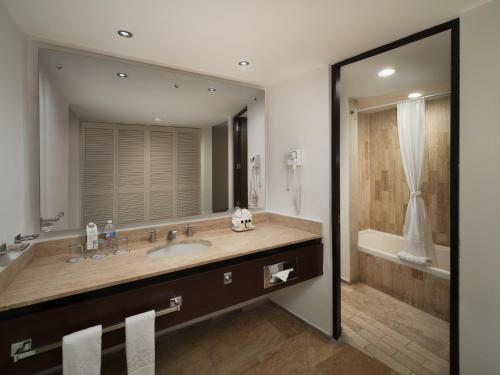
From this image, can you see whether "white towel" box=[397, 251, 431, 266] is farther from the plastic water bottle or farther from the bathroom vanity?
the plastic water bottle

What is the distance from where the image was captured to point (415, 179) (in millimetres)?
2588

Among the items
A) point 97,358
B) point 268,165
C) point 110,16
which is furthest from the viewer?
point 268,165

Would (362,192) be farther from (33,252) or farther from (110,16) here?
(33,252)

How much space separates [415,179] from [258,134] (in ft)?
5.75

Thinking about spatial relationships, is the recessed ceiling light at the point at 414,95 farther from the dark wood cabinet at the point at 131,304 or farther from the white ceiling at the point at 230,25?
the dark wood cabinet at the point at 131,304

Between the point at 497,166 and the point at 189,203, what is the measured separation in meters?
1.97

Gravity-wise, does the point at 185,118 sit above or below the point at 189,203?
above

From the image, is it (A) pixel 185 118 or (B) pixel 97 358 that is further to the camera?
(A) pixel 185 118

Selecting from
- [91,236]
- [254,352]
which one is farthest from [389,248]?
[91,236]

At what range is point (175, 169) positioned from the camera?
79.0 inches

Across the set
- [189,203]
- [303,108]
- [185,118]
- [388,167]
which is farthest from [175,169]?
[388,167]

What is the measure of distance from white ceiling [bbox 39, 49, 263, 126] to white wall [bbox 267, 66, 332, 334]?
0.47 metres

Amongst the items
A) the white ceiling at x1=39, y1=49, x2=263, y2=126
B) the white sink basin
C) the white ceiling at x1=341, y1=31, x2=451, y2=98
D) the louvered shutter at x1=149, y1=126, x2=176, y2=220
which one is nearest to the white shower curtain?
the white ceiling at x1=341, y1=31, x2=451, y2=98

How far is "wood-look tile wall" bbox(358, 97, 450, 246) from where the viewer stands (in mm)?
2734
